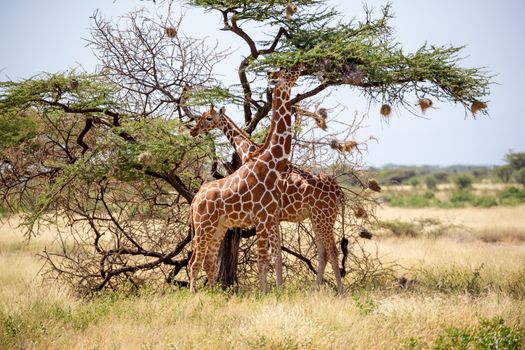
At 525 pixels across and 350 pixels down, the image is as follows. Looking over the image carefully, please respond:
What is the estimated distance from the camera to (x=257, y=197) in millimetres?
8211

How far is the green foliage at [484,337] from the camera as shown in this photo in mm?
6395

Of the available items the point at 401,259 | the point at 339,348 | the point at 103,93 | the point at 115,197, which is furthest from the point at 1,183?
the point at 401,259

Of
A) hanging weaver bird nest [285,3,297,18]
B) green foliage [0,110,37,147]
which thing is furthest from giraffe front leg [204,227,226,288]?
green foliage [0,110,37,147]

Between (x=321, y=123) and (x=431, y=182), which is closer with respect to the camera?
(x=321, y=123)

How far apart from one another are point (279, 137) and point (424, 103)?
90.0 inches

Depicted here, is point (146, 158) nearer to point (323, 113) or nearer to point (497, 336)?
point (323, 113)

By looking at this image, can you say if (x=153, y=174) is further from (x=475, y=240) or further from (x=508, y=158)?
(x=508, y=158)

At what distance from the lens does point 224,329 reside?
6875 millimetres

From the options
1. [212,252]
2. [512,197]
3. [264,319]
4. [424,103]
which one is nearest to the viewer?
[264,319]

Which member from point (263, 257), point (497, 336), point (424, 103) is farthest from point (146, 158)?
point (497, 336)

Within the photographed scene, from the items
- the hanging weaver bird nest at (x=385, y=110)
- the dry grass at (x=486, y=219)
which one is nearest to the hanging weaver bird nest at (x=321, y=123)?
the hanging weaver bird nest at (x=385, y=110)

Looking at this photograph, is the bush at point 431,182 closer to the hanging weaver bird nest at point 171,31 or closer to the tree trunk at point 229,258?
the tree trunk at point 229,258

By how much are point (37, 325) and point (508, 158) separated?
58935mm

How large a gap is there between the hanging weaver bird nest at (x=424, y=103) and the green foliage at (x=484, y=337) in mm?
3356
